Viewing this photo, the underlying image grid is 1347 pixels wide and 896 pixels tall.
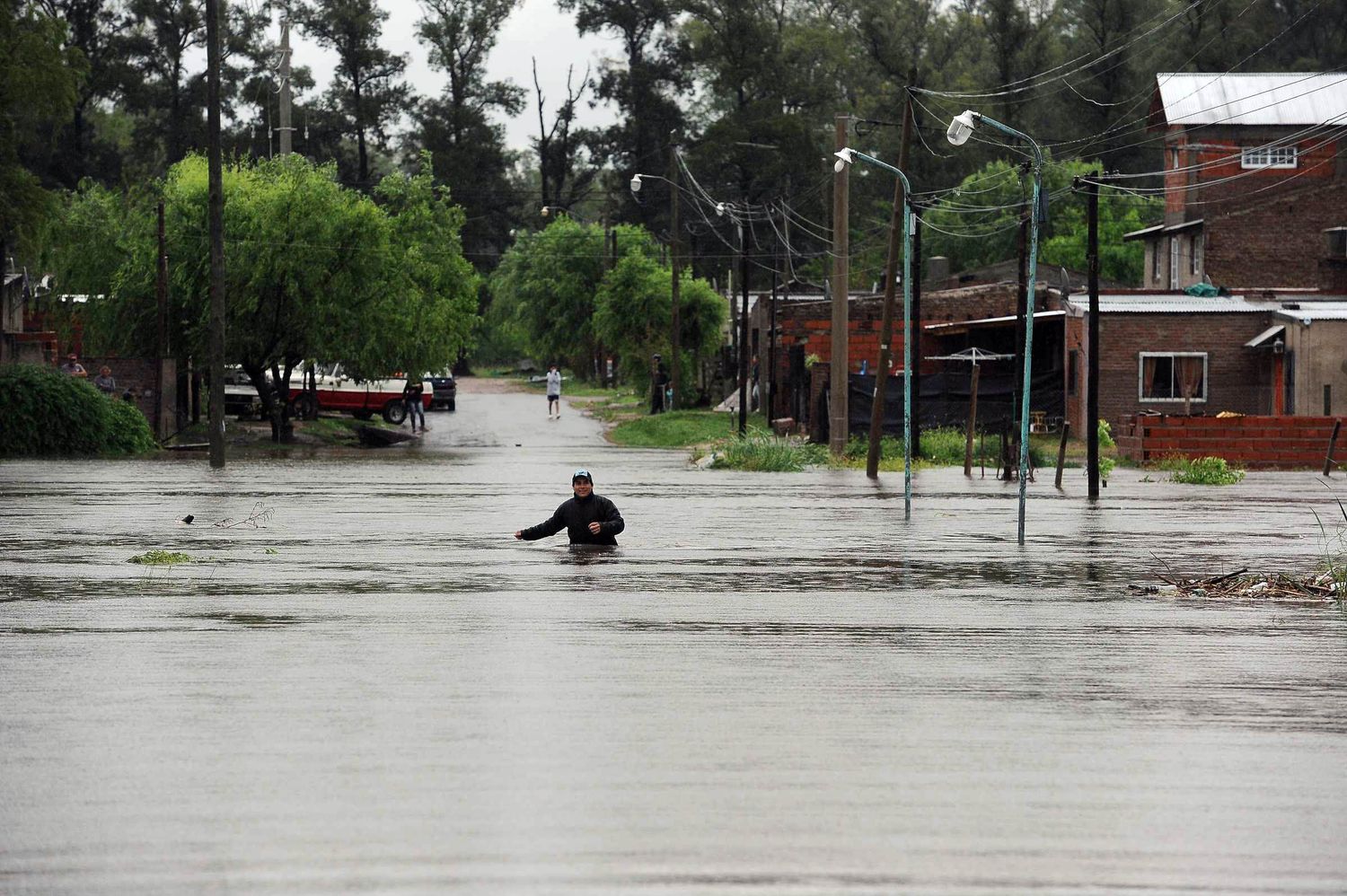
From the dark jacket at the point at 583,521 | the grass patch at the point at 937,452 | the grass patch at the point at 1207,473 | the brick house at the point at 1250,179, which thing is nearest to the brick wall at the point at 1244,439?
the grass patch at the point at 937,452

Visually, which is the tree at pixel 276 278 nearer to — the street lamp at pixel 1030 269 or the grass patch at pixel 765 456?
the grass patch at pixel 765 456

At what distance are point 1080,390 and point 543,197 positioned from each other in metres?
58.6

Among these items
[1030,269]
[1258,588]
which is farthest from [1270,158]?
[1258,588]

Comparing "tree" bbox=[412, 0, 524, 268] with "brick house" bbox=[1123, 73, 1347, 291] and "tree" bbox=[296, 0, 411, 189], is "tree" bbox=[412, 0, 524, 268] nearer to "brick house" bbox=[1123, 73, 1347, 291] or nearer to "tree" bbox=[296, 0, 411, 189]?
"tree" bbox=[296, 0, 411, 189]

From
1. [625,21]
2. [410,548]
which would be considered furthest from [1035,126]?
[410,548]

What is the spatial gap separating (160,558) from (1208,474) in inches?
927

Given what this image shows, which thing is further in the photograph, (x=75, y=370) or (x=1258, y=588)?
(x=75, y=370)

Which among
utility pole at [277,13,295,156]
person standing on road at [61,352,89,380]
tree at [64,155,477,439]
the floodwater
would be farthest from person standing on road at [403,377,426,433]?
the floodwater

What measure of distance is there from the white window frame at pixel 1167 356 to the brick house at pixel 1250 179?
9.93 meters

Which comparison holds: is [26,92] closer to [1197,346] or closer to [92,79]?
[1197,346]

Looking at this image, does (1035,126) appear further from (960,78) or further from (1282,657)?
(1282,657)

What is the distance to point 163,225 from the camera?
47.2m

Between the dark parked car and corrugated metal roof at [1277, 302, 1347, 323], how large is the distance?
33.8 metres

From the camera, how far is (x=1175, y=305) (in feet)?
173
